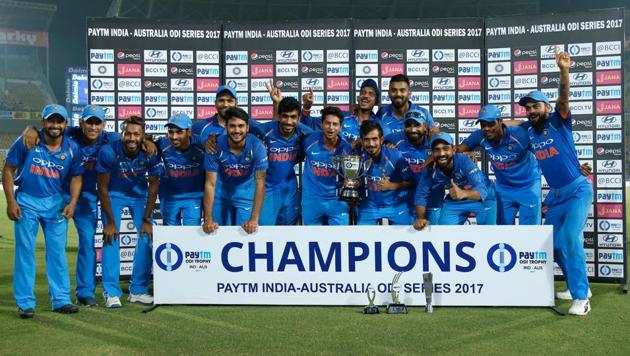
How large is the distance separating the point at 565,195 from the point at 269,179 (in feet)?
10.6

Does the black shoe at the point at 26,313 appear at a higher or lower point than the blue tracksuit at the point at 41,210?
lower

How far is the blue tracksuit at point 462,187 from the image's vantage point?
22.5 feet

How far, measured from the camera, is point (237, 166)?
279 inches

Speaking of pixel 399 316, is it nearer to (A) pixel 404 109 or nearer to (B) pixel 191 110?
(A) pixel 404 109

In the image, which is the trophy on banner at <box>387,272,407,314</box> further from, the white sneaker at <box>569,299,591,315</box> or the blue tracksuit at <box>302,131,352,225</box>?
the white sneaker at <box>569,299,591,315</box>

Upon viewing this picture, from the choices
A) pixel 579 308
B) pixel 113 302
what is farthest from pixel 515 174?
pixel 113 302

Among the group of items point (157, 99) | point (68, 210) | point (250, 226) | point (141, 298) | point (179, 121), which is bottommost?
point (141, 298)

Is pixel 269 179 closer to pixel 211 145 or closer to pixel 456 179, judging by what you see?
pixel 211 145

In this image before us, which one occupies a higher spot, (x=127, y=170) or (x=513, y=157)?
(x=513, y=157)

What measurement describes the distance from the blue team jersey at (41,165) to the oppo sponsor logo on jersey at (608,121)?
6.58 m

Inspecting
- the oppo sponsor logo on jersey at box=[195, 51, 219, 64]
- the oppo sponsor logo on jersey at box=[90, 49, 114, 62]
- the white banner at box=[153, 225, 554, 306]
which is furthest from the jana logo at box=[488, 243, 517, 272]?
the oppo sponsor logo on jersey at box=[90, 49, 114, 62]

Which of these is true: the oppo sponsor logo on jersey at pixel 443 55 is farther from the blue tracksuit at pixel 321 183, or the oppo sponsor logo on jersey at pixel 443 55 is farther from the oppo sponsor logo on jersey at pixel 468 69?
the blue tracksuit at pixel 321 183

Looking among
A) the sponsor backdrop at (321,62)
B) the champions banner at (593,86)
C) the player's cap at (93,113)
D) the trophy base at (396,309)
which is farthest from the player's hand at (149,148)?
the champions banner at (593,86)

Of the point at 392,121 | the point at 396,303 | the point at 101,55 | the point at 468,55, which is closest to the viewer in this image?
the point at 396,303
